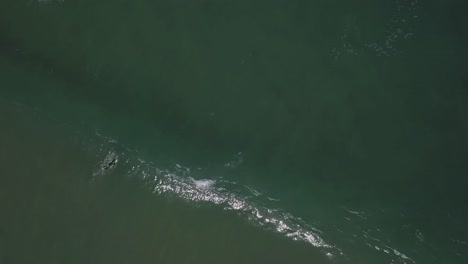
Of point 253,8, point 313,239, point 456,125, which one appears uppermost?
point 253,8

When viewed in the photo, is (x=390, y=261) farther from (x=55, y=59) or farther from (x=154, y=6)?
(x=55, y=59)

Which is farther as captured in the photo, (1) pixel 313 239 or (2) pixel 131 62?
(2) pixel 131 62

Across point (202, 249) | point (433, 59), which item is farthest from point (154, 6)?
point (433, 59)

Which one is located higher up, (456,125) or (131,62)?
(456,125)

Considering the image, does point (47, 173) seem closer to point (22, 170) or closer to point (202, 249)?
point (22, 170)

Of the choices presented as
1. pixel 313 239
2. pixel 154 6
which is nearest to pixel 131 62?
pixel 154 6

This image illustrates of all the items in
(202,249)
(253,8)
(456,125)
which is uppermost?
(253,8)
